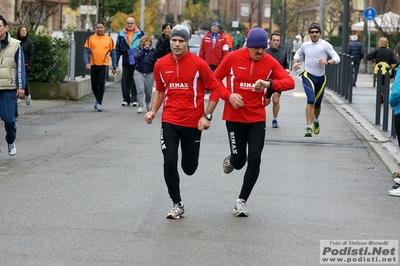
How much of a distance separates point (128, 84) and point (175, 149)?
1262 cm

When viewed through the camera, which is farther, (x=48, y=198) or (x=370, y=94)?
(x=370, y=94)

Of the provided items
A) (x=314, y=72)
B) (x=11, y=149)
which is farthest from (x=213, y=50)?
(x=11, y=149)

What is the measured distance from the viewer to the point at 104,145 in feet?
44.6

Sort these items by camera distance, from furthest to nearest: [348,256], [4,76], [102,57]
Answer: [102,57] < [4,76] < [348,256]

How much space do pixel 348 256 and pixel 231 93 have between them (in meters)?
2.06

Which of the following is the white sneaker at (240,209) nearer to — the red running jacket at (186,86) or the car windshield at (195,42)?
the red running jacket at (186,86)

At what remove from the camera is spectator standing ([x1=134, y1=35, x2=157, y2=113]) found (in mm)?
18438

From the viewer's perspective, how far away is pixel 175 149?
318 inches

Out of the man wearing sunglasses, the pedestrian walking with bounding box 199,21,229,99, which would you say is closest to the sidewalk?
the man wearing sunglasses

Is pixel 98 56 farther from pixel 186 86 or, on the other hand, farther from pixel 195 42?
pixel 195 42

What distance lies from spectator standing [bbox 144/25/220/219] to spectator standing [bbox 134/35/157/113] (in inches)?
405

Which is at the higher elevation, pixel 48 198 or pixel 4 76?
pixel 4 76

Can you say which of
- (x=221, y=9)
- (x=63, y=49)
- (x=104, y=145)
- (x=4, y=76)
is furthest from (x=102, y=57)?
(x=221, y=9)

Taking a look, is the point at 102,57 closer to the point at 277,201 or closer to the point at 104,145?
the point at 104,145
